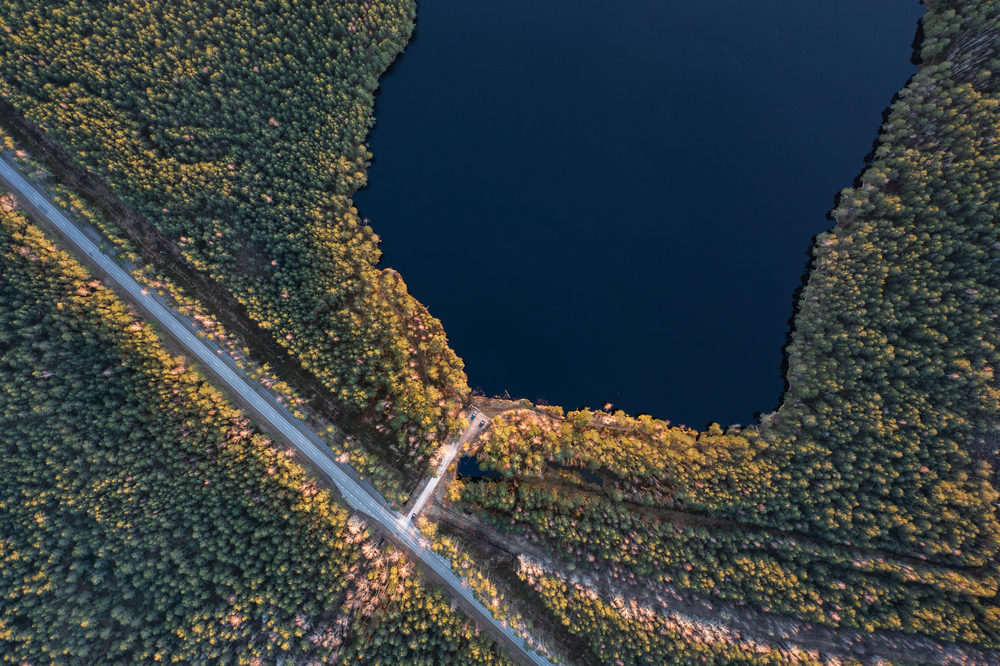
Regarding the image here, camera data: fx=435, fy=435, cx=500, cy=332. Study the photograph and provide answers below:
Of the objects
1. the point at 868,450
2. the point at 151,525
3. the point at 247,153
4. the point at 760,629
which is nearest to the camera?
the point at 151,525

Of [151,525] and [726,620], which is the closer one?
[151,525]

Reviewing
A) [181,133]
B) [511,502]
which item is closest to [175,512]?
[511,502]

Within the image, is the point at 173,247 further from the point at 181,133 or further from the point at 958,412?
the point at 958,412

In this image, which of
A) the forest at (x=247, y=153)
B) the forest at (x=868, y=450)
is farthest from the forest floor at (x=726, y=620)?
the forest at (x=247, y=153)

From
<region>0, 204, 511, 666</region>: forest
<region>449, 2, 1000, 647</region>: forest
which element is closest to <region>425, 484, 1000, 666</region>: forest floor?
<region>449, 2, 1000, 647</region>: forest

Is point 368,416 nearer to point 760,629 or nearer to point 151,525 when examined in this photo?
point 151,525

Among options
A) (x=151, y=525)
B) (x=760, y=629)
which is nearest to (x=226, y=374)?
(x=151, y=525)
